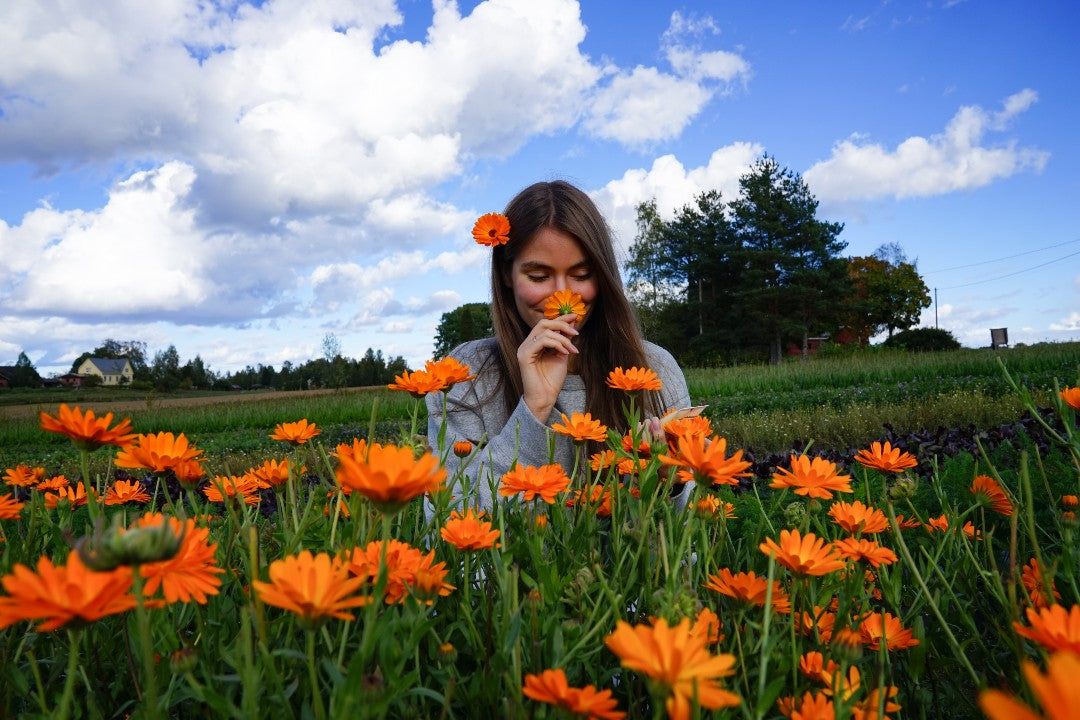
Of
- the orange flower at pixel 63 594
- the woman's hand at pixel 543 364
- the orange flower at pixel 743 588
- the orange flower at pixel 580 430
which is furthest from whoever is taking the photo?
the woman's hand at pixel 543 364

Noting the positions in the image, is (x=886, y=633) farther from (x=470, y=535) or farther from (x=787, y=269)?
(x=787, y=269)

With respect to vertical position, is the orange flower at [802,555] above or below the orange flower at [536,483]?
below

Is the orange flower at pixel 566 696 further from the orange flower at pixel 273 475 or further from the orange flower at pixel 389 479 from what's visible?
the orange flower at pixel 273 475

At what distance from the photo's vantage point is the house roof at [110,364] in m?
54.2

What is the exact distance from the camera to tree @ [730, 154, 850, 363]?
26688mm

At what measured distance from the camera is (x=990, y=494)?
1021mm

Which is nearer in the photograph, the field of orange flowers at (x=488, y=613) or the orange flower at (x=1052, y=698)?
the orange flower at (x=1052, y=698)

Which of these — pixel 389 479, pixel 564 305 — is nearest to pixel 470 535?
pixel 389 479

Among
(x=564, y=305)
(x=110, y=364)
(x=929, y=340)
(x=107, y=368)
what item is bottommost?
(x=564, y=305)

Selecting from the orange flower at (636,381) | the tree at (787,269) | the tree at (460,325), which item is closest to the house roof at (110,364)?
the tree at (460,325)

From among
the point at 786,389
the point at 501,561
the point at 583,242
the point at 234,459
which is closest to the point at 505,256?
the point at 583,242

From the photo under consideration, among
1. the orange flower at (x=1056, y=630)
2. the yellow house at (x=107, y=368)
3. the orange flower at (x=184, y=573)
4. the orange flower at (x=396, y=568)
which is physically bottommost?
the orange flower at (x=1056, y=630)

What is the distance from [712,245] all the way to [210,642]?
3012 centimetres

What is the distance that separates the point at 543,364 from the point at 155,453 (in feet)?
3.96
